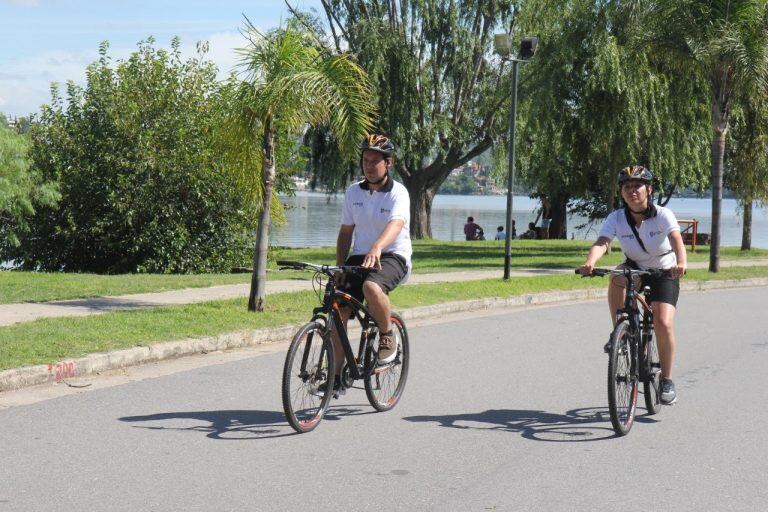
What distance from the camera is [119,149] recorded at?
21.7m

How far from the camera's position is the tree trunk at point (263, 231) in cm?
1241

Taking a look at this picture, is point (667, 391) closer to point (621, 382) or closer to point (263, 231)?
point (621, 382)

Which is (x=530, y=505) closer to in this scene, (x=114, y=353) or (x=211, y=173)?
(x=114, y=353)

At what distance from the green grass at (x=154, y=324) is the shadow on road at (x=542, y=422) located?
10.8ft

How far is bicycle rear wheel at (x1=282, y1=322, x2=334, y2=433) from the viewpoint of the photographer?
20.9ft

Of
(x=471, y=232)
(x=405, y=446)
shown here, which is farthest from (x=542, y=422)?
(x=471, y=232)

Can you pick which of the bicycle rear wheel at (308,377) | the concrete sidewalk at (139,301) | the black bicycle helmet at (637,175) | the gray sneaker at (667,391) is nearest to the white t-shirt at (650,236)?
the black bicycle helmet at (637,175)

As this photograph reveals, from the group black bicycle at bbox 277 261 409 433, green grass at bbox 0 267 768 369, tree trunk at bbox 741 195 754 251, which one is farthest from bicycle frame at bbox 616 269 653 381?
tree trunk at bbox 741 195 754 251

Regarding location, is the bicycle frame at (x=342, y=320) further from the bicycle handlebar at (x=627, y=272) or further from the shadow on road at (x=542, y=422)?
the bicycle handlebar at (x=627, y=272)

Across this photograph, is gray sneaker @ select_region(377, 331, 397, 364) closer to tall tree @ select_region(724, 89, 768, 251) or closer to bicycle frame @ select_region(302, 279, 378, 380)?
bicycle frame @ select_region(302, 279, 378, 380)

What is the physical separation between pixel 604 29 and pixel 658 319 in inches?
821

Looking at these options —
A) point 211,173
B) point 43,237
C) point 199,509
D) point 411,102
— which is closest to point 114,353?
point 199,509

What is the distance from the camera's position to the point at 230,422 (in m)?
6.88

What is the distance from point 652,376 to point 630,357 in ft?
1.24
